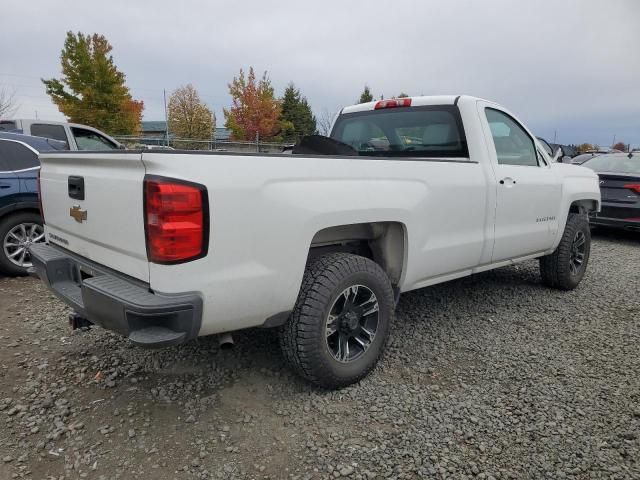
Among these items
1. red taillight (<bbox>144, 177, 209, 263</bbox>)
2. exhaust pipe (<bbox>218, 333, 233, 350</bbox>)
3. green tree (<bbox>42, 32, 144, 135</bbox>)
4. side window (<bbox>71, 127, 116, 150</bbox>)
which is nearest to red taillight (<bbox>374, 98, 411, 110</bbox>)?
red taillight (<bbox>144, 177, 209, 263</bbox>)

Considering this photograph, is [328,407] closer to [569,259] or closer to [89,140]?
[569,259]

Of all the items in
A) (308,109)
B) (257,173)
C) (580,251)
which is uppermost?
(308,109)

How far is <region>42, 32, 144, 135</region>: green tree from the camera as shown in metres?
25.5

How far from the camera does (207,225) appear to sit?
80.0 inches

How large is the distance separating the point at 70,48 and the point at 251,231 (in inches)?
1148

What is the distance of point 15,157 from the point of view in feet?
16.6

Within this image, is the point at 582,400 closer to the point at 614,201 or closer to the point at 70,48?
→ the point at 614,201

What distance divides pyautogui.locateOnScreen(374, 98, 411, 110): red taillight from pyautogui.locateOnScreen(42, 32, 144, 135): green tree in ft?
84.8

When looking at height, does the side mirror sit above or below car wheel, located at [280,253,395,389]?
above

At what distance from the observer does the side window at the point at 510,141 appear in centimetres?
386

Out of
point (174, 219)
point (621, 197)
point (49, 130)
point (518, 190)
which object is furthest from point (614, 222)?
point (49, 130)

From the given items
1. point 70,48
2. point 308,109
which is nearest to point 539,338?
point 70,48

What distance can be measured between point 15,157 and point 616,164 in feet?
31.7

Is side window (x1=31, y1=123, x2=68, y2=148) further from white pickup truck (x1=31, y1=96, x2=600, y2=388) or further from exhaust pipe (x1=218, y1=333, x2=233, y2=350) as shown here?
exhaust pipe (x1=218, y1=333, x2=233, y2=350)
